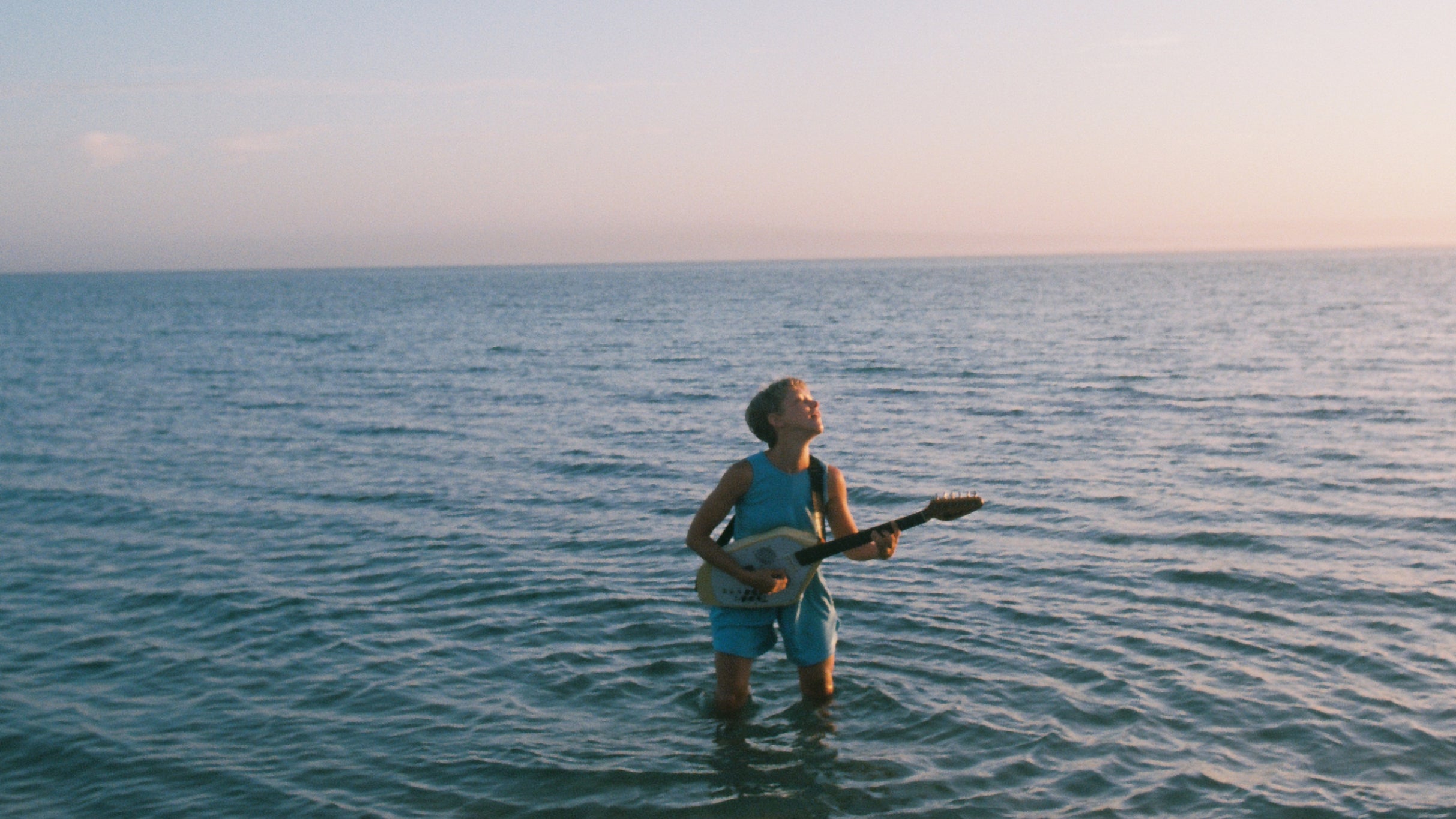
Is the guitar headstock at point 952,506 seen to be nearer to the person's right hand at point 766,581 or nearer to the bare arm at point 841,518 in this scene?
the bare arm at point 841,518

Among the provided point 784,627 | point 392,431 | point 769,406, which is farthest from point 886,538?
point 392,431

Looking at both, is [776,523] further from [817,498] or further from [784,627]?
[784,627]

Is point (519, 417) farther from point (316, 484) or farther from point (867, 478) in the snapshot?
point (867, 478)

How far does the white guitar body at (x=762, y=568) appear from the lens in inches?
281

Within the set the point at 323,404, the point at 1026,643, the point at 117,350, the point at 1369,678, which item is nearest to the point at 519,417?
the point at 323,404

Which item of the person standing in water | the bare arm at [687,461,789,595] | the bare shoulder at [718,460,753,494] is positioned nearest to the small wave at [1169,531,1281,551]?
the person standing in water

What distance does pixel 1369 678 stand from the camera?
28.1 ft

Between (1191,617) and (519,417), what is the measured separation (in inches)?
671

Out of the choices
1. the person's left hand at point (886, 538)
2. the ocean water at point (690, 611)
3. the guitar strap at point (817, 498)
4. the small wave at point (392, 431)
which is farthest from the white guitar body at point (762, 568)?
the small wave at point (392, 431)

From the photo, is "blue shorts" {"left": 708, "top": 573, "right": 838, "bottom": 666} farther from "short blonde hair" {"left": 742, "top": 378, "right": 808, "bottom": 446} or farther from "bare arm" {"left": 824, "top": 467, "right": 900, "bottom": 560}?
"short blonde hair" {"left": 742, "top": 378, "right": 808, "bottom": 446}

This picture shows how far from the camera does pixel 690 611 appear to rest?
35.1ft

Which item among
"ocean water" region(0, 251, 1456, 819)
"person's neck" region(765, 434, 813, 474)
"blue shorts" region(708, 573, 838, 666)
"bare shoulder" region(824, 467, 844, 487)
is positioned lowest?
"ocean water" region(0, 251, 1456, 819)

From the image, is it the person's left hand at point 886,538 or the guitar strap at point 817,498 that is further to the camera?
the guitar strap at point 817,498

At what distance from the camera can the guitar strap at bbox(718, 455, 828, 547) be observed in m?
7.27
